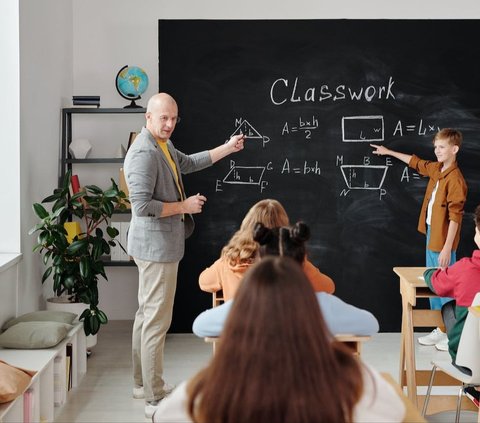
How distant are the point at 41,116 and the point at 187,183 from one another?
121 centimetres

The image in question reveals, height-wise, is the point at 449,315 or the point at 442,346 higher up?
the point at 449,315

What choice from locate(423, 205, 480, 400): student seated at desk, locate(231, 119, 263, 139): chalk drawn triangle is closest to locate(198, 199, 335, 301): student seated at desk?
locate(423, 205, 480, 400): student seated at desk

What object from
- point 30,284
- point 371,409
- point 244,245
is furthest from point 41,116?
point 371,409

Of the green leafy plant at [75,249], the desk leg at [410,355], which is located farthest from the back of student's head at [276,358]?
the green leafy plant at [75,249]

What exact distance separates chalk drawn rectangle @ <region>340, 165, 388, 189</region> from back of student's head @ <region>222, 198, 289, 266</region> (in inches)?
107

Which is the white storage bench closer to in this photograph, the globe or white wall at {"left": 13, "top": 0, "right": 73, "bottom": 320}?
white wall at {"left": 13, "top": 0, "right": 73, "bottom": 320}

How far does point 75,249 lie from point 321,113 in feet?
7.04

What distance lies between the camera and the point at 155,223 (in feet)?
14.2

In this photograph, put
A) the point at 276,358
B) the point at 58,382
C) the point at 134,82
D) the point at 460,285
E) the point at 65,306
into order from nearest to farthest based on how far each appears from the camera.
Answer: the point at 276,358, the point at 460,285, the point at 58,382, the point at 65,306, the point at 134,82

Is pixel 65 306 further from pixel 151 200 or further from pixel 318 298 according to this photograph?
pixel 318 298

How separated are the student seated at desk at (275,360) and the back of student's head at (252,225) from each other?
184 centimetres

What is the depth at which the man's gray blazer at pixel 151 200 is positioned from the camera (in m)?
4.21

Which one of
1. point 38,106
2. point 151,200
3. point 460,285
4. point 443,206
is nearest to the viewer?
point 460,285

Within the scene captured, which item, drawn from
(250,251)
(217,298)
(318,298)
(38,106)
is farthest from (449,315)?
(38,106)
